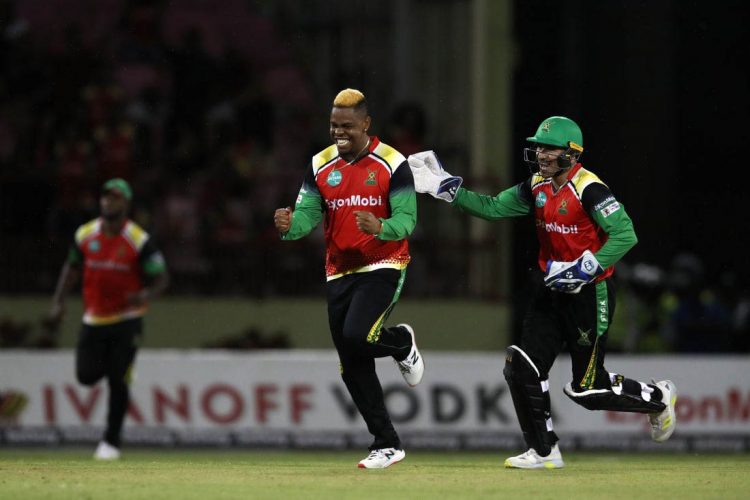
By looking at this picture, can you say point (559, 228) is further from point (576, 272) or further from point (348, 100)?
point (348, 100)

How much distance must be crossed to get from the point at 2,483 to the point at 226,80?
1154cm

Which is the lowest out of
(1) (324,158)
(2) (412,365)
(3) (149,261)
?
(2) (412,365)

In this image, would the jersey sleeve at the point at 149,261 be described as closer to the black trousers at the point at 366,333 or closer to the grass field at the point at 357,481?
the grass field at the point at 357,481

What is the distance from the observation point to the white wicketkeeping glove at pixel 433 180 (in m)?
10.5

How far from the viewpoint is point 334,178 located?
10117mm

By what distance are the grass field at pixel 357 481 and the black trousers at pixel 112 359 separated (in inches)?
113

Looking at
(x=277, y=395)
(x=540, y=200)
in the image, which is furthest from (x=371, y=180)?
(x=277, y=395)

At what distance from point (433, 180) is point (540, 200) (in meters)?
A: 0.81

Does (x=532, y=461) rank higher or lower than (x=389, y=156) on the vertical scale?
lower

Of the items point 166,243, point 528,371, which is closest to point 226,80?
point 166,243

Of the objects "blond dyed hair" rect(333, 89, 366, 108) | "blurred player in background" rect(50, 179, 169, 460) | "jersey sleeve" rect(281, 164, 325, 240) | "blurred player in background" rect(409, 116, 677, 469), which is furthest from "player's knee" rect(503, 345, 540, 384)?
"blurred player in background" rect(50, 179, 169, 460)

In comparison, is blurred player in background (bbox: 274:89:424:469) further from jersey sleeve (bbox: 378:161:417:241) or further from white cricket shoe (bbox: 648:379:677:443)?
white cricket shoe (bbox: 648:379:677:443)

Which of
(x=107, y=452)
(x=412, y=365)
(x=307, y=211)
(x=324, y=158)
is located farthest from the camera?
(x=107, y=452)

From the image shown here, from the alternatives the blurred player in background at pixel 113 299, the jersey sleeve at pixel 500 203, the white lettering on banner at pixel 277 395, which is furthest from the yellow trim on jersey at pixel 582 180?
the white lettering on banner at pixel 277 395
